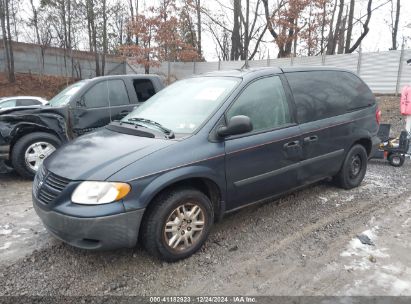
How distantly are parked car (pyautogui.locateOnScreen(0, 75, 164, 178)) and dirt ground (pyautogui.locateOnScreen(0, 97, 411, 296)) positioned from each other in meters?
1.48

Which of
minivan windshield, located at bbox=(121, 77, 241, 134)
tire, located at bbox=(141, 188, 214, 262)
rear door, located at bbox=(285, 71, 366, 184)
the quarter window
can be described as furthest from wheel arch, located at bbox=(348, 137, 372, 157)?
tire, located at bbox=(141, 188, 214, 262)

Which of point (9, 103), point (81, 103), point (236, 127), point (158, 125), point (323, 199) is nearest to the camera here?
point (236, 127)

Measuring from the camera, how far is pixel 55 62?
90.1ft

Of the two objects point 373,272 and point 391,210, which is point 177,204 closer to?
point 373,272

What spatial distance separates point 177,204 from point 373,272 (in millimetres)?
1825

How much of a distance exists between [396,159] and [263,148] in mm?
4213

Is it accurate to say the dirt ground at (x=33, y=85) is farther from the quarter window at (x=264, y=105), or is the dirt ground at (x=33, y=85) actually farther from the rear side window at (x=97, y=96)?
the quarter window at (x=264, y=105)

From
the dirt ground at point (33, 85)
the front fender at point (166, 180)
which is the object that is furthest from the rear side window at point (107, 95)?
the dirt ground at point (33, 85)

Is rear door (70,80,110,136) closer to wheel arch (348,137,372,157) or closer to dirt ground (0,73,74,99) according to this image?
wheel arch (348,137,372,157)

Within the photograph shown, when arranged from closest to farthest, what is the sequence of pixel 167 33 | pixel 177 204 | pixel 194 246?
1. pixel 177 204
2. pixel 194 246
3. pixel 167 33

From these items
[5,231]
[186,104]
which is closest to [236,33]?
[186,104]

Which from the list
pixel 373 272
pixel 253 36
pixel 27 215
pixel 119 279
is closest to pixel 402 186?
pixel 373 272

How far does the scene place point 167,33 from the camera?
2053cm

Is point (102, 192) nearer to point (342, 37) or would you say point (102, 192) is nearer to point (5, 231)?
point (5, 231)
